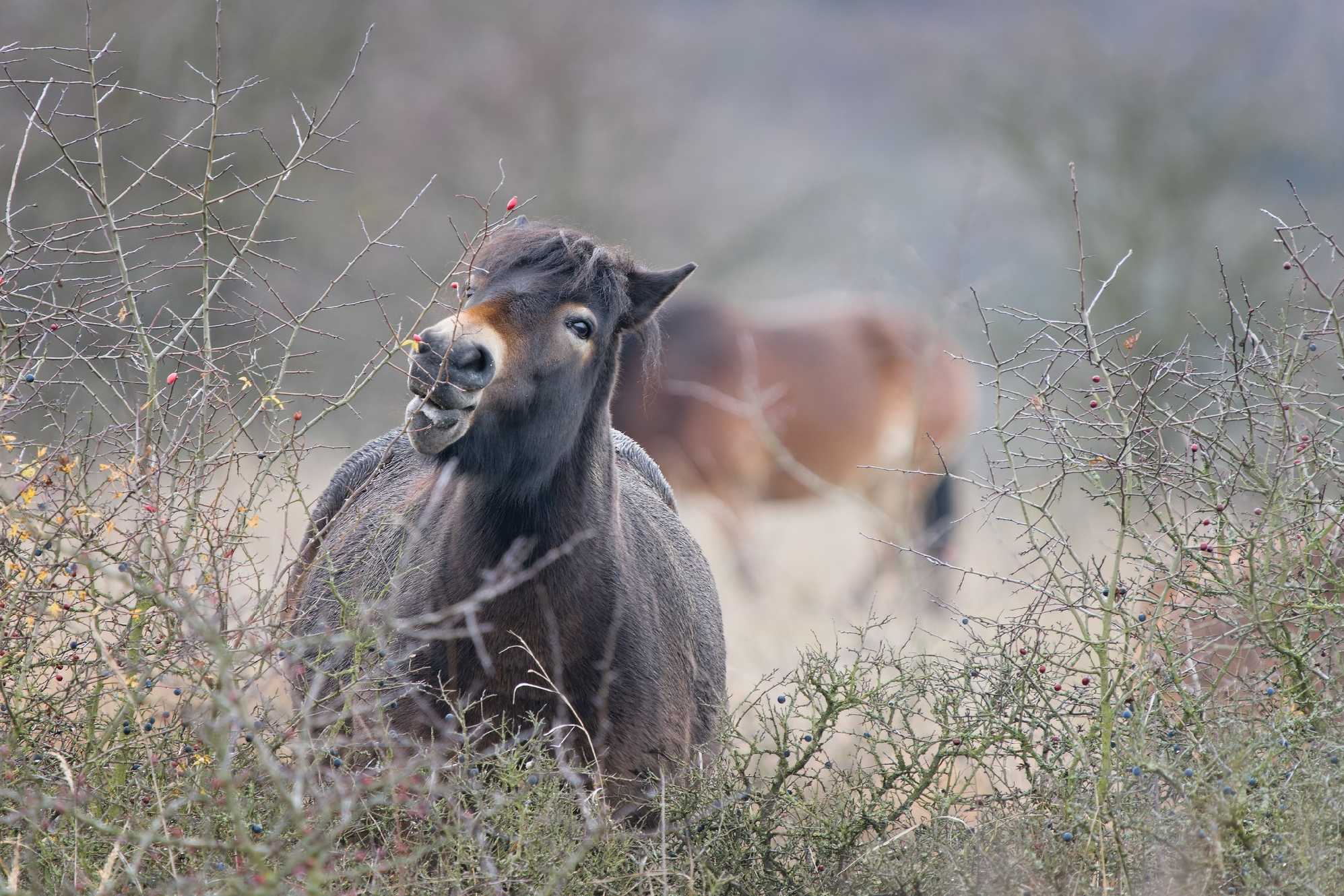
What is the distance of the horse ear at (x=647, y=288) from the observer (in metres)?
4.54

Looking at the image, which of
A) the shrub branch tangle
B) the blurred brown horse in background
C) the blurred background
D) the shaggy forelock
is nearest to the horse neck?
the shaggy forelock

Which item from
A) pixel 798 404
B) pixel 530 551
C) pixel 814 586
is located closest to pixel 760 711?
pixel 530 551

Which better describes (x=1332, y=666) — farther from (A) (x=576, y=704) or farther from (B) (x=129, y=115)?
(B) (x=129, y=115)

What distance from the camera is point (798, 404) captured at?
12930 millimetres

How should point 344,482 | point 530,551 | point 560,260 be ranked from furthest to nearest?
point 344,482 < point 560,260 < point 530,551

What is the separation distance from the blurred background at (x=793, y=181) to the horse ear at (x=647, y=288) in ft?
13.4

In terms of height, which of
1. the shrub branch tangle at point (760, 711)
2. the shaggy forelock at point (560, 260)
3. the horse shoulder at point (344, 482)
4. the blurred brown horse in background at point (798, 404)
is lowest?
the shrub branch tangle at point (760, 711)

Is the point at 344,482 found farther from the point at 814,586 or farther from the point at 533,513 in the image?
the point at 814,586

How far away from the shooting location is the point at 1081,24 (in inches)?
603

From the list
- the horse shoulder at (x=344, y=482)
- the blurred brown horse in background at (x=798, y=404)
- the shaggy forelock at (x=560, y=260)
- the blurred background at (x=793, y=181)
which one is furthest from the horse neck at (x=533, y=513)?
the blurred brown horse in background at (x=798, y=404)

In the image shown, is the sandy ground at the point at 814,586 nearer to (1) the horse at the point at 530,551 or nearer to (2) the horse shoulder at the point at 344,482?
(1) the horse at the point at 530,551

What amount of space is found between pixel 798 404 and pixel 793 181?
953 cm

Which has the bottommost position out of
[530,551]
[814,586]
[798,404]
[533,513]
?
[530,551]

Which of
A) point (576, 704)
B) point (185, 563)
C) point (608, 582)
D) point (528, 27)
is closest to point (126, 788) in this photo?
point (185, 563)
